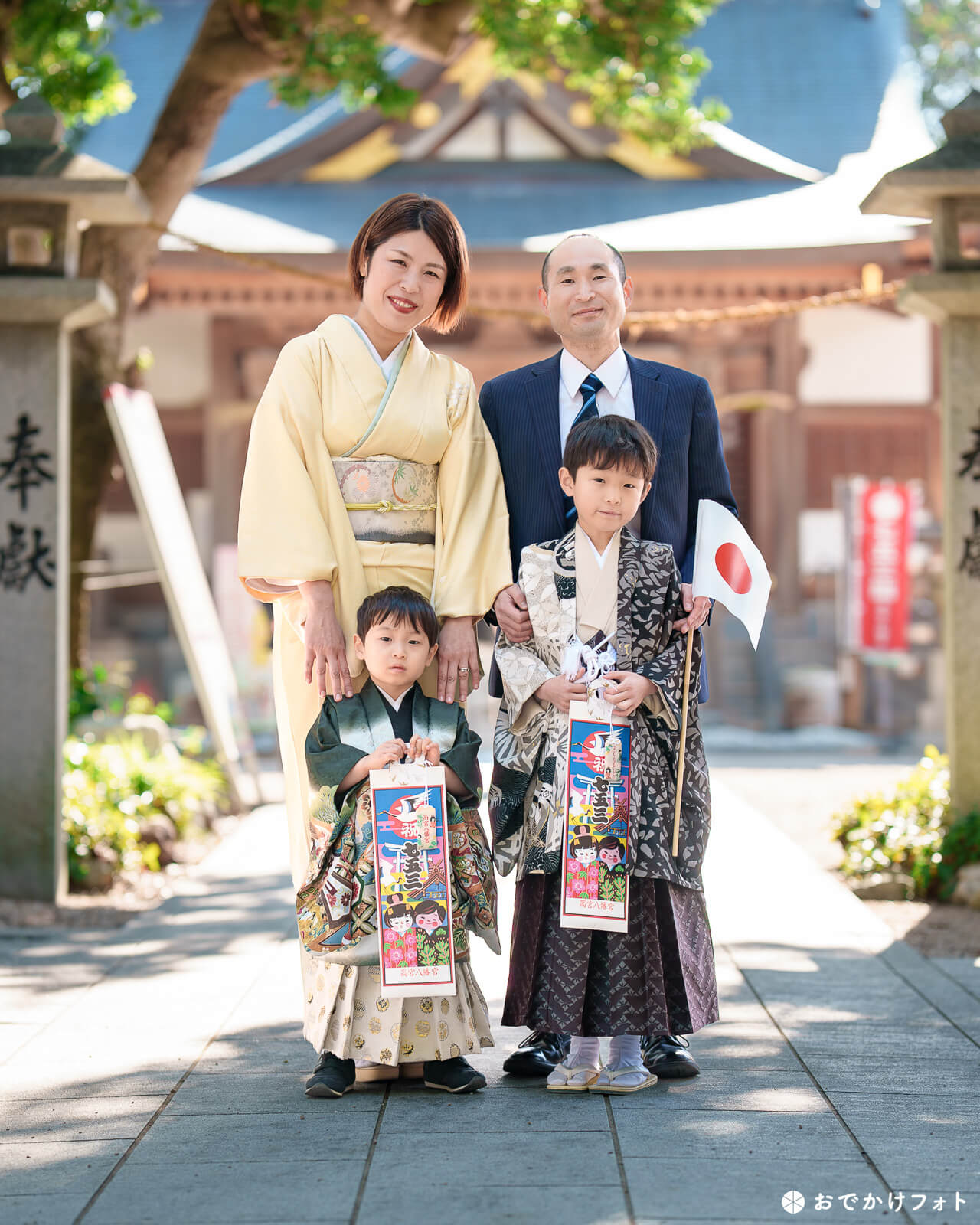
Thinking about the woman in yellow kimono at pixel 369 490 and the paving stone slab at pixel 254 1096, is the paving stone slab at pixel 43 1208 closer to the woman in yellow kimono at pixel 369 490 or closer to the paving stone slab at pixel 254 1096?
the paving stone slab at pixel 254 1096

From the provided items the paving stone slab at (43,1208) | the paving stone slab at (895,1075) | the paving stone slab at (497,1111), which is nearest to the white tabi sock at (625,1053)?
the paving stone slab at (497,1111)

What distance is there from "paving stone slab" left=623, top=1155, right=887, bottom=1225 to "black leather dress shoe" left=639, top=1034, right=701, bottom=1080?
57 centimetres

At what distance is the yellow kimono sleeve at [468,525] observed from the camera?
332 centimetres

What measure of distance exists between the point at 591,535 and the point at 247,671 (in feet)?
27.2

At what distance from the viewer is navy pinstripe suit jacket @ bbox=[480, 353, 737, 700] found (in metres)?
3.48

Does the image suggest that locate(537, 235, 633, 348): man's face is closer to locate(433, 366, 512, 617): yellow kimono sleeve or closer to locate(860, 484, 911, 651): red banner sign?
locate(433, 366, 512, 617): yellow kimono sleeve

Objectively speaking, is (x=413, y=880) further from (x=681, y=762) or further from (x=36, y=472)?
(x=36, y=472)

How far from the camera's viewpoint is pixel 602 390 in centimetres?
350

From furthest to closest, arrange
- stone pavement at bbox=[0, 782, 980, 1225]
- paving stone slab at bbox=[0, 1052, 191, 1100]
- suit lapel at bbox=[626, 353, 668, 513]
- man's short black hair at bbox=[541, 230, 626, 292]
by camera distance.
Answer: suit lapel at bbox=[626, 353, 668, 513] < man's short black hair at bbox=[541, 230, 626, 292] < paving stone slab at bbox=[0, 1052, 191, 1100] < stone pavement at bbox=[0, 782, 980, 1225]

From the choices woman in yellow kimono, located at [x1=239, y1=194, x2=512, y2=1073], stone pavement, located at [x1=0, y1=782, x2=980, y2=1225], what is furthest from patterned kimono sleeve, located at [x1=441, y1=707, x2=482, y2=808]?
stone pavement, located at [x1=0, y1=782, x2=980, y2=1225]

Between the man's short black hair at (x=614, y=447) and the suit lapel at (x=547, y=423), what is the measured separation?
0.76 ft

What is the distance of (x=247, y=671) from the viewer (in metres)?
11.2

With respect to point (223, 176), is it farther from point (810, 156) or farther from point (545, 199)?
point (810, 156)

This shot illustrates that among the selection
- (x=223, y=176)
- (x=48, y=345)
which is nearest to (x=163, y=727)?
(x=48, y=345)
